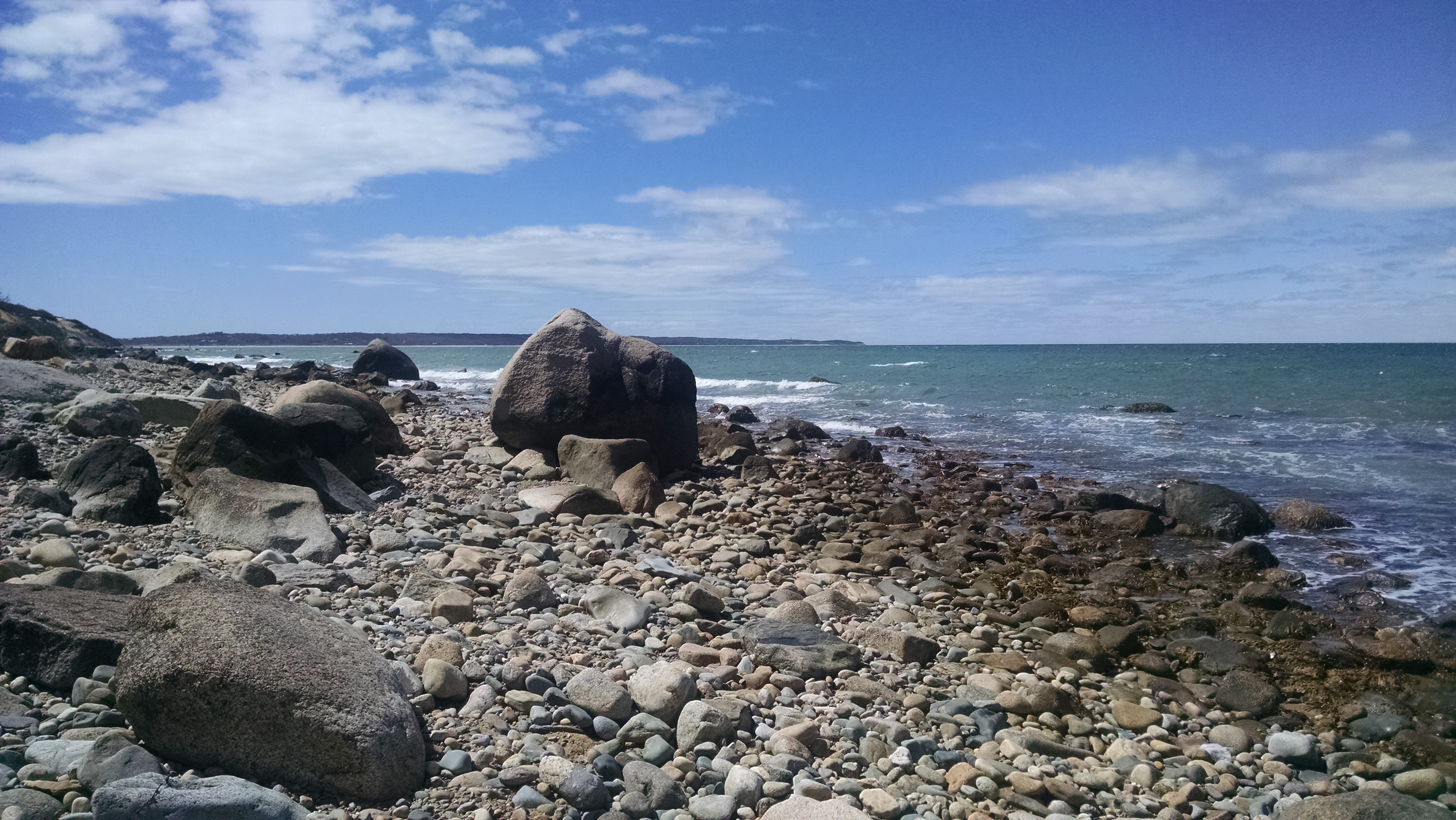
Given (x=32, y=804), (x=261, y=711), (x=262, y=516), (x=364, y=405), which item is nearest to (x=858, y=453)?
(x=364, y=405)

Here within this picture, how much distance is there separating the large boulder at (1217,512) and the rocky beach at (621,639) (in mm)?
64

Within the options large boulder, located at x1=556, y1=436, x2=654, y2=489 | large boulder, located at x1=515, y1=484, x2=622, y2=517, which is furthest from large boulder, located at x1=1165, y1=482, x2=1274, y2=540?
large boulder, located at x1=515, y1=484, x2=622, y2=517

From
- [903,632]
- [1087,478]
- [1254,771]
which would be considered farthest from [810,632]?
[1087,478]

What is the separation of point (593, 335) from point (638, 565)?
5.49m

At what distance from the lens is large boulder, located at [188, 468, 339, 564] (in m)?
6.77

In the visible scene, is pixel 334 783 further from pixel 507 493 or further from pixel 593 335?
pixel 593 335

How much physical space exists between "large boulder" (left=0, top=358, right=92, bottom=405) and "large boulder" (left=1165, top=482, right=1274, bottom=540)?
1636 centimetres

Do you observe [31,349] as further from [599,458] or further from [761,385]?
[761,385]

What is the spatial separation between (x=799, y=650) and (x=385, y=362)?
36.4 m

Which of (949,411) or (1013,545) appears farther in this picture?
(949,411)

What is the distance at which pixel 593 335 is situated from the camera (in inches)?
484

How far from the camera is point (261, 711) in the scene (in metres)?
3.49

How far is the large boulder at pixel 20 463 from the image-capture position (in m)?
8.31

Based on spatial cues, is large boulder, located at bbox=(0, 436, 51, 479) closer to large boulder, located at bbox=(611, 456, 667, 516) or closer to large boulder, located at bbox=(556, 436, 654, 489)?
large boulder, located at bbox=(556, 436, 654, 489)
